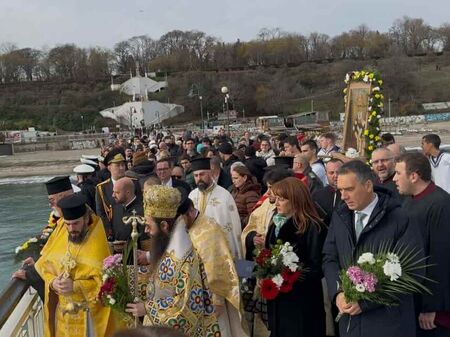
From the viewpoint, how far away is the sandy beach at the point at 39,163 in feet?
141

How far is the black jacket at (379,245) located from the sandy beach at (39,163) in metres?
38.9

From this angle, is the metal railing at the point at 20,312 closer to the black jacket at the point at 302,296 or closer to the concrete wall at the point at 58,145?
the black jacket at the point at 302,296

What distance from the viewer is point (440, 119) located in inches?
2589

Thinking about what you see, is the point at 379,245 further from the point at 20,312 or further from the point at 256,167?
the point at 256,167

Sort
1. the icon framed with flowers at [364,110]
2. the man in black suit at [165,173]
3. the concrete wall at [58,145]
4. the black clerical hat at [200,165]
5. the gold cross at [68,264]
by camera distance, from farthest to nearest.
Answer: the concrete wall at [58,145]
the icon framed with flowers at [364,110]
the man in black suit at [165,173]
the black clerical hat at [200,165]
the gold cross at [68,264]

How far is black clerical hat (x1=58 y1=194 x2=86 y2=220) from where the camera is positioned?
389 cm

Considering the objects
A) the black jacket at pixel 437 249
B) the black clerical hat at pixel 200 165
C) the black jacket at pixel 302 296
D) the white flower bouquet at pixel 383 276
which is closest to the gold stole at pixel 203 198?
the black clerical hat at pixel 200 165

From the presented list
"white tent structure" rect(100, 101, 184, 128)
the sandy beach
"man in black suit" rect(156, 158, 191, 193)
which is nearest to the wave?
the sandy beach

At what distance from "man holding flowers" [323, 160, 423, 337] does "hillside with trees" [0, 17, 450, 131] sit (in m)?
79.9

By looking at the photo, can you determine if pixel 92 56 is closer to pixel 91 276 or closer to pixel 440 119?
pixel 440 119

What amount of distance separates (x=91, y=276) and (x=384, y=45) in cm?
12491

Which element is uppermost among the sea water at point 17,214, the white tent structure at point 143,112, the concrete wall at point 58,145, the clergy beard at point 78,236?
the clergy beard at point 78,236

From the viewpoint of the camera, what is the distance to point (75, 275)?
396 cm

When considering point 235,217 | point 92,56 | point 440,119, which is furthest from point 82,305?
point 92,56
